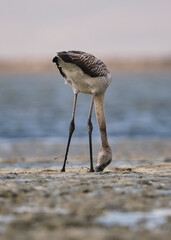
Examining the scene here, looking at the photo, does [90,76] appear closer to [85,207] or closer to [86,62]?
[86,62]

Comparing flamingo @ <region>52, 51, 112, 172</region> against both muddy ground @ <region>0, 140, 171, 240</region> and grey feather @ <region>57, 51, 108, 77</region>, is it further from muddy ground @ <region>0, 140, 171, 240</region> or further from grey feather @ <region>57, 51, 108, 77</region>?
muddy ground @ <region>0, 140, 171, 240</region>

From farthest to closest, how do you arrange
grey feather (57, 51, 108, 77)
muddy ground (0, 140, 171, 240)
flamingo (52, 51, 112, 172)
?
1. flamingo (52, 51, 112, 172)
2. grey feather (57, 51, 108, 77)
3. muddy ground (0, 140, 171, 240)

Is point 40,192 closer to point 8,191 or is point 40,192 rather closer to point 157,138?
point 8,191

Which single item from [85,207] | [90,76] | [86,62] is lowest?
[85,207]

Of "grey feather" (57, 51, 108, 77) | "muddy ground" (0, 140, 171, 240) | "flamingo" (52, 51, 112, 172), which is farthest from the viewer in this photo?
"flamingo" (52, 51, 112, 172)

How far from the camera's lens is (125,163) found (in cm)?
1020

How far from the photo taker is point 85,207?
4.62 m

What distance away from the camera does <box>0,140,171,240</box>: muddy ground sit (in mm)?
3812

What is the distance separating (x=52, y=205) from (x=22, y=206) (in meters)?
0.25

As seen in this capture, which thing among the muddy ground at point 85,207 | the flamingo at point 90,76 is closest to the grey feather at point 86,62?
the flamingo at point 90,76

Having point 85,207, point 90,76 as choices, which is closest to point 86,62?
point 90,76

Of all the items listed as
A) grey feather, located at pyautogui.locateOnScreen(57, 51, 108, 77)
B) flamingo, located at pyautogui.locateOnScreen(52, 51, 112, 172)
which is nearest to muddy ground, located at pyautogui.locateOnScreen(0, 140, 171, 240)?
flamingo, located at pyautogui.locateOnScreen(52, 51, 112, 172)

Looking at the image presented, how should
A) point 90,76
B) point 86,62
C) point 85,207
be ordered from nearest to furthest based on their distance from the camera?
1. point 85,207
2. point 86,62
3. point 90,76

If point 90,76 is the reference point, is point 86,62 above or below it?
above
